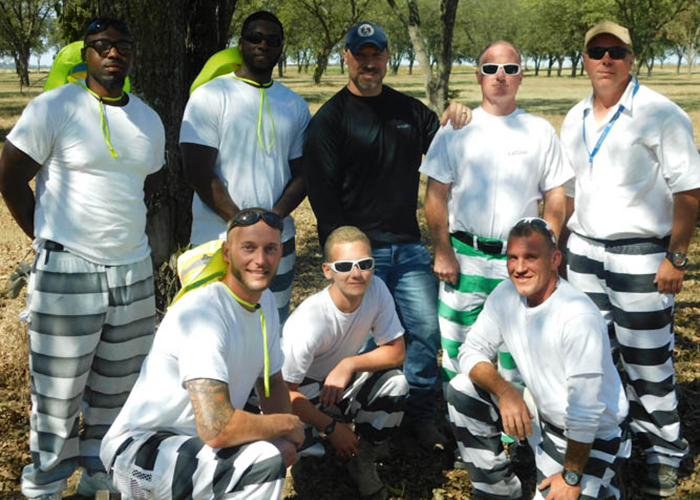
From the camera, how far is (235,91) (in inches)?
163

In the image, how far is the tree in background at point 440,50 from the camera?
1344 centimetres

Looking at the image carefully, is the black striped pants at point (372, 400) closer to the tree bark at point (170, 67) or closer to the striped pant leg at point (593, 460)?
the striped pant leg at point (593, 460)

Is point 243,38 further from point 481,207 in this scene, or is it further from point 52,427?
point 52,427

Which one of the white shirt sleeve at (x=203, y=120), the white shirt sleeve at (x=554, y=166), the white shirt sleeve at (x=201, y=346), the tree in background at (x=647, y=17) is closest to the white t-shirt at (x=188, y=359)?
the white shirt sleeve at (x=201, y=346)

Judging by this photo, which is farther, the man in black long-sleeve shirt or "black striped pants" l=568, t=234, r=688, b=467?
the man in black long-sleeve shirt

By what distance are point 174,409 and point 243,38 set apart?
7.17 feet

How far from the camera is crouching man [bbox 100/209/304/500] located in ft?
9.45

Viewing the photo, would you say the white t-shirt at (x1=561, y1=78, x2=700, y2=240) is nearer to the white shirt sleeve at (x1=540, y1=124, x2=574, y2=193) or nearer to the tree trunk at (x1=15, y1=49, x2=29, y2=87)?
the white shirt sleeve at (x1=540, y1=124, x2=574, y2=193)

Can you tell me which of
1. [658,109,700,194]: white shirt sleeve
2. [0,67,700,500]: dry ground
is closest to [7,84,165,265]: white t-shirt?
[0,67,700,500]: dry ground

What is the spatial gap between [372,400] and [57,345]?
166 cm

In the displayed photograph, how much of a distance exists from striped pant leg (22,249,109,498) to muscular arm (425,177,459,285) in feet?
5.93

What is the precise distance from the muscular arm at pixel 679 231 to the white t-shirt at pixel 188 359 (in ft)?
7.12

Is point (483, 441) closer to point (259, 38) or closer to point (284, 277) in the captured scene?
point (284, 277)

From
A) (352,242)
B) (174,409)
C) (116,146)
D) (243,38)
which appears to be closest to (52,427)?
(174,409)
